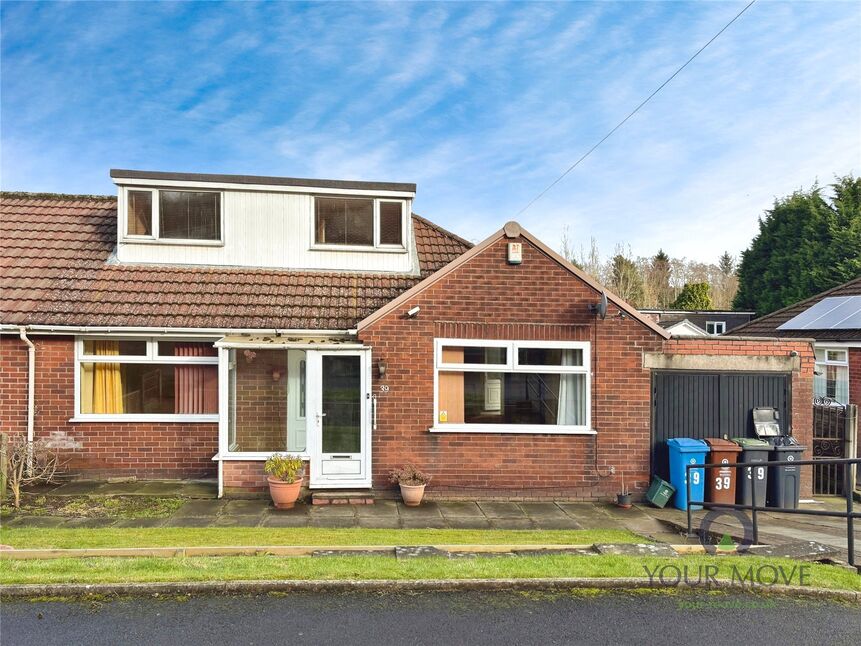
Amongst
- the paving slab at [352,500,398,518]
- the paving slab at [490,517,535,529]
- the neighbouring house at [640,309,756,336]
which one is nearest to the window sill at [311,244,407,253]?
the paving slab at [352,500,398,518]

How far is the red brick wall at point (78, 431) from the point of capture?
10.2 metres

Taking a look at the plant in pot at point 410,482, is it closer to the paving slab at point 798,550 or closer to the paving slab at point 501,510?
the paving slab at point 501,510

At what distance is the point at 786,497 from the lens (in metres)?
9.59

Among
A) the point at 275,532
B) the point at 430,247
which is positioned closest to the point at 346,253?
the point at 430,247

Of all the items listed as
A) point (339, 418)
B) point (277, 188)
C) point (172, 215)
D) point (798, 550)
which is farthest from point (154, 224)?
point (798, 550)

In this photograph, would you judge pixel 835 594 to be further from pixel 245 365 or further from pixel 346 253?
pixel 346 253

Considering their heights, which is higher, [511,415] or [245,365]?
[245,365]

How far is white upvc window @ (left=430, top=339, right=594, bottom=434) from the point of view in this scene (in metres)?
9.89

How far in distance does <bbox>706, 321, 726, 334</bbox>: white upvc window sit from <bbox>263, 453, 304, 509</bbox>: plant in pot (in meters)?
32.6

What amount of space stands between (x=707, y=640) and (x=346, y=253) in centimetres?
912

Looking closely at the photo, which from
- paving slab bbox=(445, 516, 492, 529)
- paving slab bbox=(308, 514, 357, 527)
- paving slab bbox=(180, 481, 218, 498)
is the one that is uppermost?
paving slab bbox=(180, 481, 218, 498)

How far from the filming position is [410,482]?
9227mm

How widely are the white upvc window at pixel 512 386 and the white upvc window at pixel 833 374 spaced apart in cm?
915

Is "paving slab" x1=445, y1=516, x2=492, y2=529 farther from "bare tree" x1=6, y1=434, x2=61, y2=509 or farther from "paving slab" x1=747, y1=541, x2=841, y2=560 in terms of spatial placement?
"bare tree" x1=6, y1=434, x2=61, y2=509
